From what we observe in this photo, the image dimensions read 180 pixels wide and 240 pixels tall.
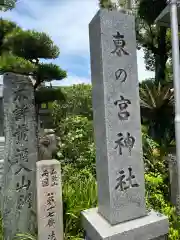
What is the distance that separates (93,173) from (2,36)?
17.6ft

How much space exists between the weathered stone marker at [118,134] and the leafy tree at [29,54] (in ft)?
15.1

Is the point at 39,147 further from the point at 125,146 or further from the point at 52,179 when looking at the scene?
the point at 125,146

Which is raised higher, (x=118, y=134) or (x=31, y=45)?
(x=31, y=45)

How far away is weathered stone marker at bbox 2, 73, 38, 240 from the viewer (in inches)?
130

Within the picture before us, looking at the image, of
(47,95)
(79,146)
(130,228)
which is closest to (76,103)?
(47,95)

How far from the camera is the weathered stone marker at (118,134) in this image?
2459 millimetres

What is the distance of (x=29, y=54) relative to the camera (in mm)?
7336

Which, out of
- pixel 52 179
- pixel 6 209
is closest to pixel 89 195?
pixel 52 179

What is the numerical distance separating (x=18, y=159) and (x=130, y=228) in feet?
5.62

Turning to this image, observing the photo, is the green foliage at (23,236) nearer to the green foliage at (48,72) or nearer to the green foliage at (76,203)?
the green foliage at (76,203)

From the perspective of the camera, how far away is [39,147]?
342 cm

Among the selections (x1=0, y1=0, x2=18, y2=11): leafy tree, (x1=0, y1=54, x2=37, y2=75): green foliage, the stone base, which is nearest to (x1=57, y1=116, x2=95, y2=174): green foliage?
(x1=0, y1=54, x2=37, y2=75): green foliage

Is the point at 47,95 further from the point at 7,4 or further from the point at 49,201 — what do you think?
the point at 49,201

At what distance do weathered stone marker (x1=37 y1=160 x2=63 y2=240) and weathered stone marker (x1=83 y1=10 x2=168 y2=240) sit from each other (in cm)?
59
